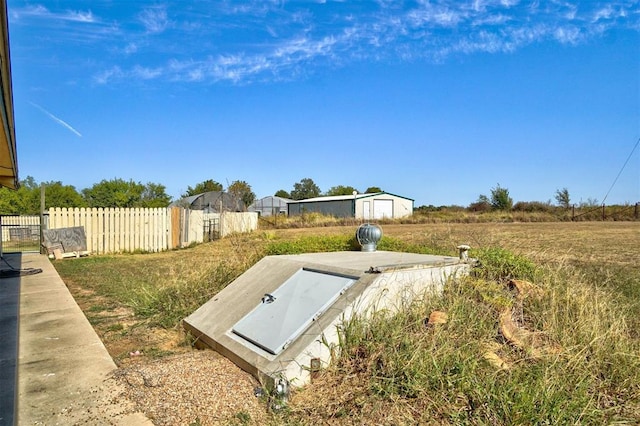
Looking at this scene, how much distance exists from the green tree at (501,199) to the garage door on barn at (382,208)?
10.4m

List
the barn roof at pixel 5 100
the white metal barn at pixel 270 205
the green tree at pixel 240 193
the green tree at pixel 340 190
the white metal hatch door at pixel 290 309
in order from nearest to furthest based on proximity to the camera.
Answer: the barn roof at pixel 5 100 < the white metal hatch door at pixel 290 309 < the green tree at pixel 240 193 < the white metal barn at pixel 270 205 < the green tree at pixel 340 190

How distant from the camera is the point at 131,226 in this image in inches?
639

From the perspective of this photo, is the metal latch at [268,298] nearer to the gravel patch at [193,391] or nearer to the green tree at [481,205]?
the gravel patch at [193,391]

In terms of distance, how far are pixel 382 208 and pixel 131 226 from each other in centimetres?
3087

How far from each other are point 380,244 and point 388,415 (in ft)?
14.6

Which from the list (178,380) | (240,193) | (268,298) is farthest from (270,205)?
(178,380)

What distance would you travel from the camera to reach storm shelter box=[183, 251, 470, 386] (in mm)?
3494

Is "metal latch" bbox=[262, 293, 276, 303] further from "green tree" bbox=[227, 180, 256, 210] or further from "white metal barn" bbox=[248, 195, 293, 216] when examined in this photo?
"white metal barn" bbox=[248, 195, 293, 216]

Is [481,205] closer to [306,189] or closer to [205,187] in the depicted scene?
[205,187]

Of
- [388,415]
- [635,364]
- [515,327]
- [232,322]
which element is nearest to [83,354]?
[232,322]

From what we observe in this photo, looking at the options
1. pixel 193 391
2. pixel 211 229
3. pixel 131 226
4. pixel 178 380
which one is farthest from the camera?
pixel 211 229

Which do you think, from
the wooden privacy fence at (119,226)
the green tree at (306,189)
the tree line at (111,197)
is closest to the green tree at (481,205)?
the tree line at (111,197)

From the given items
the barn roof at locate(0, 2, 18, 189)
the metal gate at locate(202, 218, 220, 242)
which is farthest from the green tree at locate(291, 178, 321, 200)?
the barn roof at locate(0, 2, 18, 189)

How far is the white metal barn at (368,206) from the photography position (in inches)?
1658
